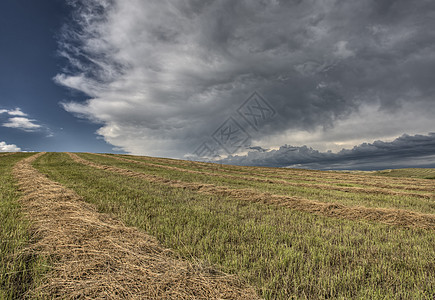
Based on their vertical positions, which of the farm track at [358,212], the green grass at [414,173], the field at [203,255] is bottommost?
the green grass at [414,173]

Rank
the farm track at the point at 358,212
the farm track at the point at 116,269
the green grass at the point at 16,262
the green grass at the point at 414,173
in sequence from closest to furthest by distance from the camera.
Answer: the farm track at the point at 116,269 < the green grass at the point at 16,262 < the farm track at the point at 358,212 < the green grass at the point at 414,173

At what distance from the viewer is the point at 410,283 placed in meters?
3.25

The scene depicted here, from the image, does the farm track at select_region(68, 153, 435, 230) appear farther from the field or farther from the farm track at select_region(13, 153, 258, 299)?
the farm track at select_region(13, 153, 258, 299)

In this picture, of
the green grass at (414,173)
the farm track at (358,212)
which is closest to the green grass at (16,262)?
the farm track at (358,212)

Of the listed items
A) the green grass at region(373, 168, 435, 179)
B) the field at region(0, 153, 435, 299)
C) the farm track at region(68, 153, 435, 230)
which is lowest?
the green grass at region(373, 168, 435, 179)

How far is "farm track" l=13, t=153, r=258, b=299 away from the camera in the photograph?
8.56 ft

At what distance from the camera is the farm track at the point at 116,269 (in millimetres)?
2609

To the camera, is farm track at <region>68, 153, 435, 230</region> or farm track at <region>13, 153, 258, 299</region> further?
farm track at <region>68, 153, 435, 230</region>

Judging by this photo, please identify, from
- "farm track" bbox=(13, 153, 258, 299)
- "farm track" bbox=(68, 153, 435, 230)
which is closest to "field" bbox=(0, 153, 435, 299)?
"farm track" bbox=(13, 153, 258, 299)

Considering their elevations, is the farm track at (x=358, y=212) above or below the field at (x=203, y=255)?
below

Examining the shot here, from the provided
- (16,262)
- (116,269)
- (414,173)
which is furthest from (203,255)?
(414,173)

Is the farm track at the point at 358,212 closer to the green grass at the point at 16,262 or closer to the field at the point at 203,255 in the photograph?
the field at the point at 203,255

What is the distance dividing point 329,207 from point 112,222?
26.4ft

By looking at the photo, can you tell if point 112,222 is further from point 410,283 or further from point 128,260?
point 410,283
